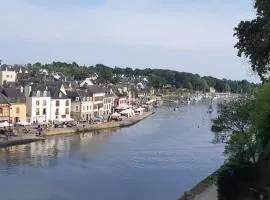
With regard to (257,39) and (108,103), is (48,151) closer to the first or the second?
(257,39)

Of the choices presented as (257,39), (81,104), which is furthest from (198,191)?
(81,104)

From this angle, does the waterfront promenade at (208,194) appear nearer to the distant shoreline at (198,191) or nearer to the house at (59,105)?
the distant shoreline at (198,191)

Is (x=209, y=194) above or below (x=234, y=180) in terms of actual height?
below

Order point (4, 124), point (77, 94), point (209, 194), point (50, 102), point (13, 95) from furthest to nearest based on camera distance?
point (77, 94) → point (50, 102) → point (13, 95) → point (4, 124) → point (209, 194)

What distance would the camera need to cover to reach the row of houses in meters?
54.1

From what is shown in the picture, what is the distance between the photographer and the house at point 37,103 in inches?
2229

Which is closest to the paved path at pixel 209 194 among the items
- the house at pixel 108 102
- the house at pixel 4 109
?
the house at pixel 4 109

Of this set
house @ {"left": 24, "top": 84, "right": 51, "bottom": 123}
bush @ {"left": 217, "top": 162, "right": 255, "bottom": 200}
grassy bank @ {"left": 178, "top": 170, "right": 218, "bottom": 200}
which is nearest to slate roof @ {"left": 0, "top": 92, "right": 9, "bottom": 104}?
house @ {"left": 24, "top": 84, "right": 51, "bottom": 123}

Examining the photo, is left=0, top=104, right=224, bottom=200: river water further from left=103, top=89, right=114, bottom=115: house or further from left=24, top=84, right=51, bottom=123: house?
left=103, top=89, right=114, bottom=115: house

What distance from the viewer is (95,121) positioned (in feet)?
211

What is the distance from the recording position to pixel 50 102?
59250mm

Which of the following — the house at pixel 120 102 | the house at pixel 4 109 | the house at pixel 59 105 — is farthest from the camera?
the house at pixel 120 102

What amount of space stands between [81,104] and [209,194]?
42.4 metres

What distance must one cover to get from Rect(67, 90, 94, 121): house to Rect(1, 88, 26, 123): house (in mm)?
10229
